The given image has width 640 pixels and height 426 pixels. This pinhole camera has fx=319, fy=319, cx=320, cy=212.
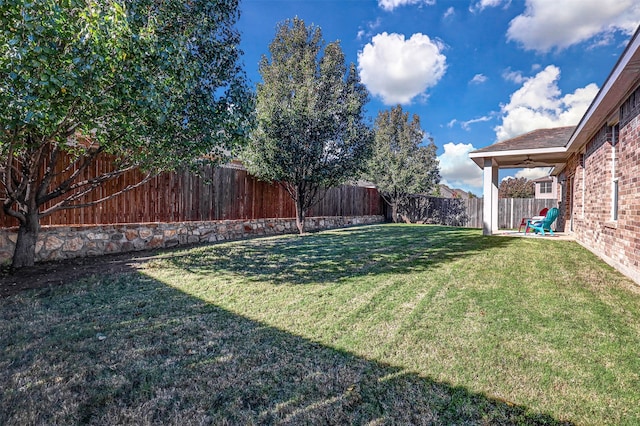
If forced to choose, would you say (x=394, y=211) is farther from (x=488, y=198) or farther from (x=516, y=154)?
(x=516, y=154)

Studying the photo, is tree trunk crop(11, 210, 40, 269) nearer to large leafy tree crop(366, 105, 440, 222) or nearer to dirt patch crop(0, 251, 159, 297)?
dirt patch crop(0, 251, 159, 297)

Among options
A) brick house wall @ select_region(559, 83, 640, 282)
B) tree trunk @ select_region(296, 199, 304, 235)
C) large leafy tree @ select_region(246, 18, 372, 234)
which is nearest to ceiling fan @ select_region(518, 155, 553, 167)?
brick house wall @ select_region(559, 83, 640, 282)

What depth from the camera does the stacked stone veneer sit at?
20.4ft

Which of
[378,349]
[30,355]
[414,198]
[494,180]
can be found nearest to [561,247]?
[494,180]

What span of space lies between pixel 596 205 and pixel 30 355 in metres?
9.86

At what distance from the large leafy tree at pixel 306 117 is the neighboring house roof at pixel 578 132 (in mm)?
4334

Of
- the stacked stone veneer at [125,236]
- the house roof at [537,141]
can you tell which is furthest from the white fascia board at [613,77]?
the stacked stone veneer at [125,236]

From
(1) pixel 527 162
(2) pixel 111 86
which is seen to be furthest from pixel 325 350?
(1) pixel 527 162

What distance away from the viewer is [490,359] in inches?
97.7

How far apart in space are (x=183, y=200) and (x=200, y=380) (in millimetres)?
7504

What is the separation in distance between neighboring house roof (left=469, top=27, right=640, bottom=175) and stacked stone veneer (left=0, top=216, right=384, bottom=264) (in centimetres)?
804

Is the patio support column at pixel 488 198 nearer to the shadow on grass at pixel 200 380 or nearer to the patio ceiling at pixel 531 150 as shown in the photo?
the patio ceiling at pixel 531 150

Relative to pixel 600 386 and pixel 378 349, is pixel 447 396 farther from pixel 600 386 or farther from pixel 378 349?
pixel 600 386

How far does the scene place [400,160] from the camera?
1930 centimetres
